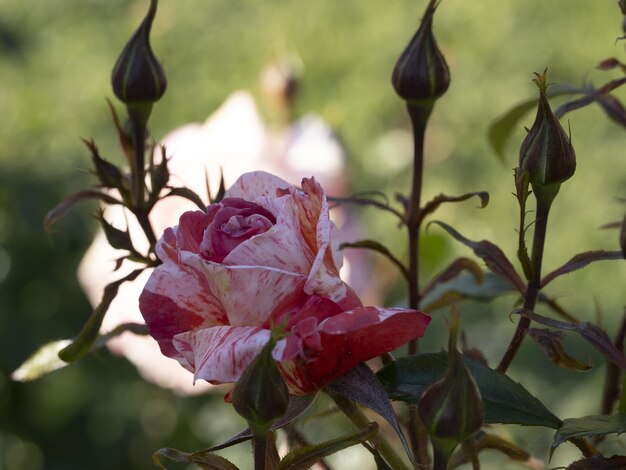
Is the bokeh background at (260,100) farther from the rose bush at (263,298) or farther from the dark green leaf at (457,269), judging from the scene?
the rose bush at (263,298)

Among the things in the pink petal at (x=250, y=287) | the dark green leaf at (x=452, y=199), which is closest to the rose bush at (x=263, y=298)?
the pink petal at (x=250, y=287)

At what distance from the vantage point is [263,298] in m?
0.39

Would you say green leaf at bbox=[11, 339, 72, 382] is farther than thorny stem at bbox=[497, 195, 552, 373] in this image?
Yes

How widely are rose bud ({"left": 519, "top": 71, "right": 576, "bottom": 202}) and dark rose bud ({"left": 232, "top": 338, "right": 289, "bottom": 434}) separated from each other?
0.47 ft

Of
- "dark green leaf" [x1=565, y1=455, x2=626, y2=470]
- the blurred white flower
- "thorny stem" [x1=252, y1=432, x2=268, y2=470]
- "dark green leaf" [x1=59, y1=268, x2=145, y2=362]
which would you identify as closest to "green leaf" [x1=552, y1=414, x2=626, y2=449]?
"dark green leaf" [x1=565, y1=455, x2=626, y2=470]

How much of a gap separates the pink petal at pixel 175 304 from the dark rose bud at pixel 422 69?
162 millimetres

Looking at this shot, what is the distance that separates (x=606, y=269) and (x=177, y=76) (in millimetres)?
1112

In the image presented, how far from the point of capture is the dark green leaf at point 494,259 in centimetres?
49

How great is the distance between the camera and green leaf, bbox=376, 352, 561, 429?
17.3 inches

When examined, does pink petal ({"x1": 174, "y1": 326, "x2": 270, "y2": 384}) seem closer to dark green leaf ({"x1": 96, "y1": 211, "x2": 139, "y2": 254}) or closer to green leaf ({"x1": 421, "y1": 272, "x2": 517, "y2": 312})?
dark green leaf ({"x1": 96, "y1": 211, "x2": 139, "y2": 254})

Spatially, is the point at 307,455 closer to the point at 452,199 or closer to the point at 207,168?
the point at 452,199

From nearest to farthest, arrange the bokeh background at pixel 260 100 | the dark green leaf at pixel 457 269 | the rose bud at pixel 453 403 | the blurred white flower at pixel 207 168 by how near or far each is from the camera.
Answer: the rose bud at pixel 453 403
the dark green leaf at pixel 457 269
the blurred white flower at pixel 207 168
the bokeh background at pixel 260 100

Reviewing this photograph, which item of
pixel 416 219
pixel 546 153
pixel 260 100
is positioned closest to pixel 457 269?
pixel 416 219

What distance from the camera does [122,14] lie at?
2639 mm
